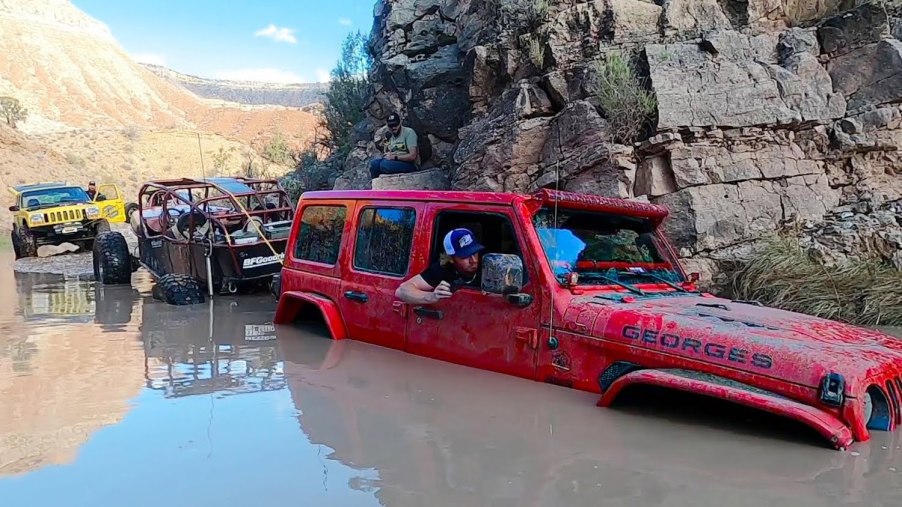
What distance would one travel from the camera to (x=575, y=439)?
3730 mm

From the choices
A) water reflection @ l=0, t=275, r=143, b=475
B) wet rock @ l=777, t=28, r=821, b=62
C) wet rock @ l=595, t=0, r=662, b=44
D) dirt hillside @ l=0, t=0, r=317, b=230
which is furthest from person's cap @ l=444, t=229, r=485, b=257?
dirt hillside @ l=0, t=0, r=317, b=230

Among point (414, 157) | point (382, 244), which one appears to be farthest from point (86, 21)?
point (382, 244)

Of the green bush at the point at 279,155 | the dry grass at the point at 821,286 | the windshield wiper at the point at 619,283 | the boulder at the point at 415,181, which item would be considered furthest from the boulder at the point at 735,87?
the green bush at the point at 279,155

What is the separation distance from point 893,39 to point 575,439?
7377mm

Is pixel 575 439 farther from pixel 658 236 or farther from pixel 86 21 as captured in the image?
pixel 86 21

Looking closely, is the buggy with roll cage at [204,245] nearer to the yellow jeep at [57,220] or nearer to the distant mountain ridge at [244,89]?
the yellow jeep at [57,220]

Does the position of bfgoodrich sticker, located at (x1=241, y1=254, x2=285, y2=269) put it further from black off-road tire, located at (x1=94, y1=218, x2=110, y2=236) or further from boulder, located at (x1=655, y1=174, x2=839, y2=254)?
black off-road tire, located at (x1=94, y1=218, x2=110, y2=236)

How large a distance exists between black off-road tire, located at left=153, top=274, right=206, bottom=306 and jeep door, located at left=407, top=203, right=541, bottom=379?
4.61m

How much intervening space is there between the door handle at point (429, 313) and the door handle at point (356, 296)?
1.76 ft

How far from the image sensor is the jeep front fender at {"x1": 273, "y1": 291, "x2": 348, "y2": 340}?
579cm

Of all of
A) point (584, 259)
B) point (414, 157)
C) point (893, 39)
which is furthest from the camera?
point (414, 157)

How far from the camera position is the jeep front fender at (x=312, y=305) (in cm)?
579

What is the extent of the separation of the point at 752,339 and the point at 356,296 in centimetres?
295

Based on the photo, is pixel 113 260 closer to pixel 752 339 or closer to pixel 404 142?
pixel 404 142
